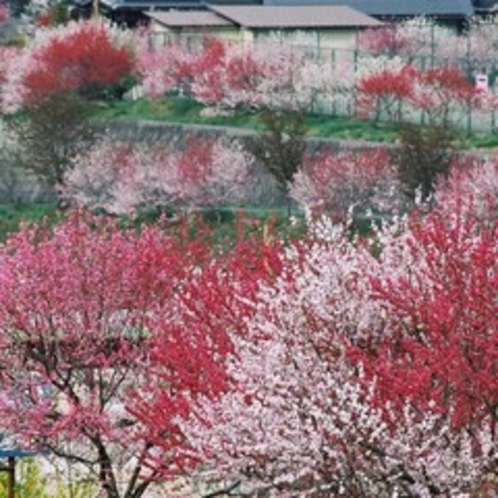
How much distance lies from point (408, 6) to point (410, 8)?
12 centimetres

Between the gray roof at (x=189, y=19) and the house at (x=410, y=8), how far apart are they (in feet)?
13.9

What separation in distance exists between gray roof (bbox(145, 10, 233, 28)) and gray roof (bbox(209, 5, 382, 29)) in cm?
24

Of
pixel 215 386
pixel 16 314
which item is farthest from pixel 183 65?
pixel 215 386

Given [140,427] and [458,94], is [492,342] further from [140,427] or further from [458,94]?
[458,94]

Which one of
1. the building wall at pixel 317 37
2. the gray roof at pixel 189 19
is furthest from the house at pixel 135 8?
the building wall at pixel 317 37

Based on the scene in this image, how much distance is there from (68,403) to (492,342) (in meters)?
4.86

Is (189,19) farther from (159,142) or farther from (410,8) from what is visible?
(159,142)

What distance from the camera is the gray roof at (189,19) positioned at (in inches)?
2131

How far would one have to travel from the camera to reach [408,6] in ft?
198

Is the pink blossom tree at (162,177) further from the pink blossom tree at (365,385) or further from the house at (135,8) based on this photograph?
the pink blossom tree at (365,385)

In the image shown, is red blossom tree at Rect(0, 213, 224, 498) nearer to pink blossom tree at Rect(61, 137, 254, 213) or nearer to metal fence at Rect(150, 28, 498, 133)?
pink blossom tree at Rect(61, 137, 254, 213)

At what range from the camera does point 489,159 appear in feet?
117

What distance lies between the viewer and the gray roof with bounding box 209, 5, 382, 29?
52.7 metres

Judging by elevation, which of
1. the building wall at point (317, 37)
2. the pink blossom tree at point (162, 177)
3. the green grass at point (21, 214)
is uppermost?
the building wall at point (317, 37)
